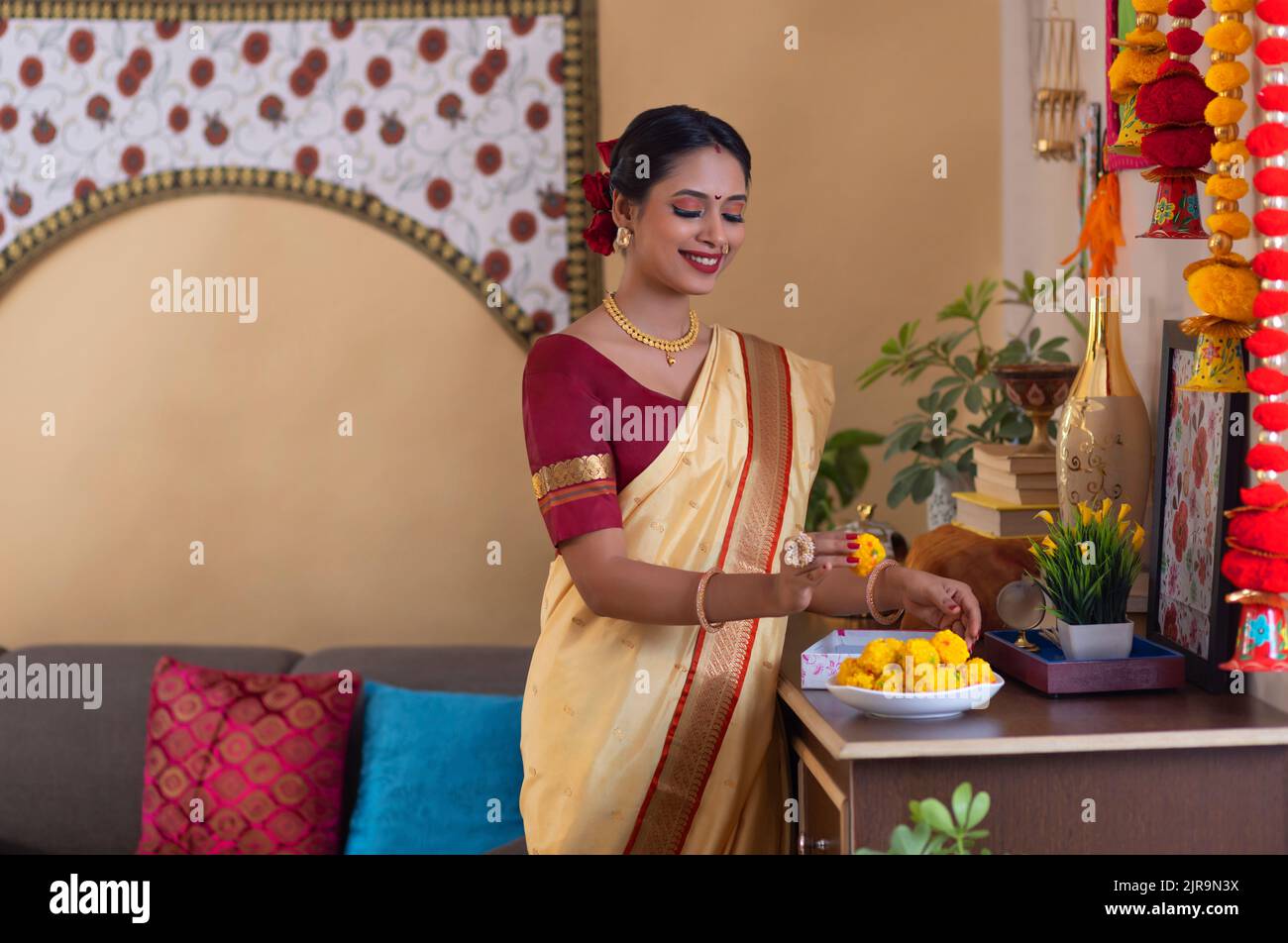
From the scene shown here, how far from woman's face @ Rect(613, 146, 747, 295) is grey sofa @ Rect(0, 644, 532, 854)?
1.30 m

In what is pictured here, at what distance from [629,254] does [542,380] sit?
0.75 feet

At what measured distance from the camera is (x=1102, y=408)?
71.7 inches

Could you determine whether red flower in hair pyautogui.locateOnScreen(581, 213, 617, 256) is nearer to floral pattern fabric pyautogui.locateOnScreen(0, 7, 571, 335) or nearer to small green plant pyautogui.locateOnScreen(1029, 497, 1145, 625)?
small green plant pyautogui.locateOnScreen(1029, 497, 1145, 625)

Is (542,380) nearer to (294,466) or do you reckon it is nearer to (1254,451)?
(1254,451)

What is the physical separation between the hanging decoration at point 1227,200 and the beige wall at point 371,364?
167 cm

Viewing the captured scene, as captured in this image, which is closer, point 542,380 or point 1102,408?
point 542,380

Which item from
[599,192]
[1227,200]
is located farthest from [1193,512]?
[599,192]

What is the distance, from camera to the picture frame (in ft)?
5.04

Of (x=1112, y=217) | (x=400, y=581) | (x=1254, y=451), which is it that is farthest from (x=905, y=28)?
(x=1254, y=451)

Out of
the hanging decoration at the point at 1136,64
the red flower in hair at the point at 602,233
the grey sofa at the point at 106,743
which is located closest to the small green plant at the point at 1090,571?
the hanging decoration at the point at 1136,64

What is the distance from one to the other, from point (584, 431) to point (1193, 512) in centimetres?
76

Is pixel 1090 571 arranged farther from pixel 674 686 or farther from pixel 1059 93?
pixel 1059 93

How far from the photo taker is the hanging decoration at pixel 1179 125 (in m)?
1.53
